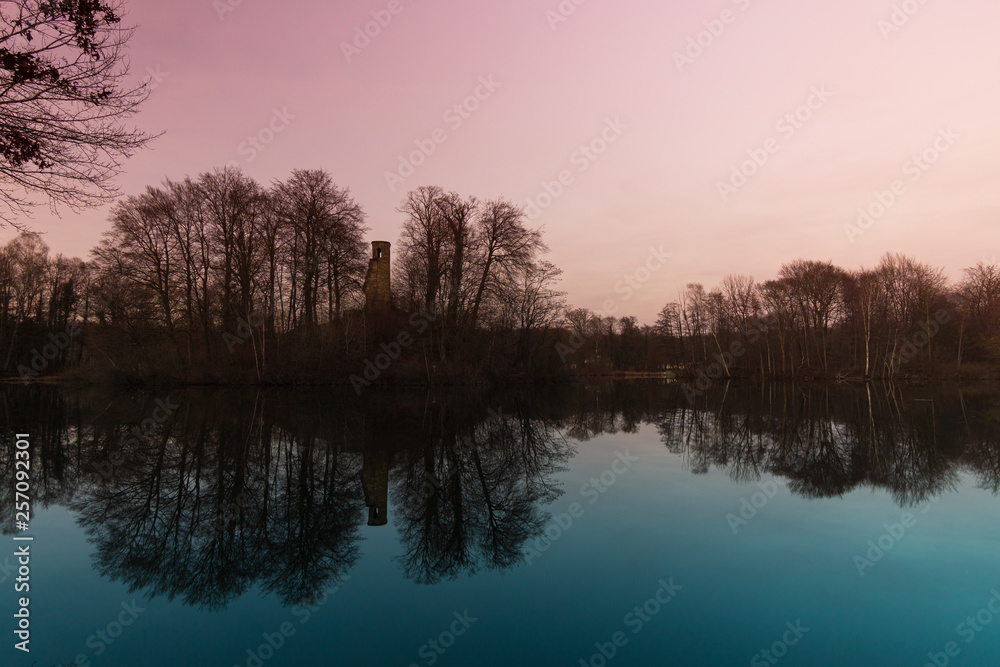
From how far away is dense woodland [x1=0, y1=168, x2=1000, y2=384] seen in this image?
29.6m

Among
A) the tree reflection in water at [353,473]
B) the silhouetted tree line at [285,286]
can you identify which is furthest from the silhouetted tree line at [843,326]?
the tree reflection in water at [353,473]

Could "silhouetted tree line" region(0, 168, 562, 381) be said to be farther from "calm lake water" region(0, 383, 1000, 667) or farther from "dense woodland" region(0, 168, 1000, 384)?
"calm lake water" region(0, 383, 1000, 667)

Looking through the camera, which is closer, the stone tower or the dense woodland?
the dense woodland

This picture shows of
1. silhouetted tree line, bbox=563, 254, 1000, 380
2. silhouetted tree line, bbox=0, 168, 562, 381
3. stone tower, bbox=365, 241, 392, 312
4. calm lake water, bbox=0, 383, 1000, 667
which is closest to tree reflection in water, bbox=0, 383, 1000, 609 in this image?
calm lake water, bbox=0, 383, 1000, 667

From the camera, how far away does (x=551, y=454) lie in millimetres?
11133

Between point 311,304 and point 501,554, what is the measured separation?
29434 mm

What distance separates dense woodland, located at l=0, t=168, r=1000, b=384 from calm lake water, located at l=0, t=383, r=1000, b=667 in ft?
65.6

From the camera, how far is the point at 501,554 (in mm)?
5336

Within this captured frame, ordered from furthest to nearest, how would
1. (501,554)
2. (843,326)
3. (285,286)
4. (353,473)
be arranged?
(843,326) < (285,286) < (353,473) < (501,554)

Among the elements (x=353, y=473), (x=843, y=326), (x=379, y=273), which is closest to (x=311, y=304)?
(x=379, y=273)

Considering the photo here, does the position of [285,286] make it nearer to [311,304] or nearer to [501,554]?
[311,304]

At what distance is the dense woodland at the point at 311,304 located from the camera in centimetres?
2959

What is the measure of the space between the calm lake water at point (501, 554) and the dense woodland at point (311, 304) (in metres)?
20.0

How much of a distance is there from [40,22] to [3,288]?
48.2 m
